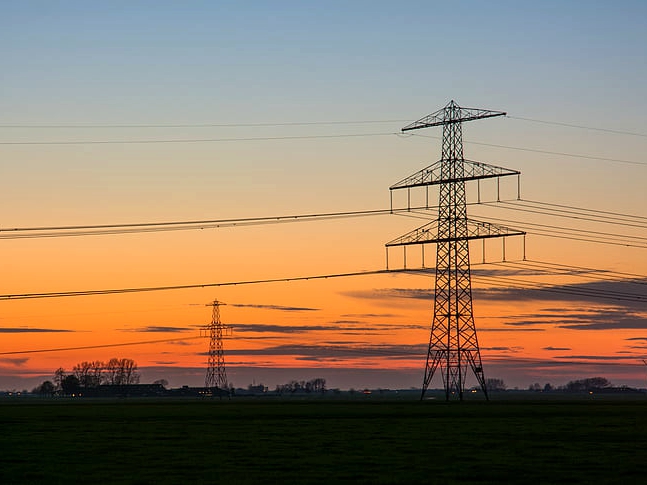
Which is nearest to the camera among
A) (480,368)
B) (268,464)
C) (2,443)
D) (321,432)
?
(268,464)

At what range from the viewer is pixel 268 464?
44000 mm

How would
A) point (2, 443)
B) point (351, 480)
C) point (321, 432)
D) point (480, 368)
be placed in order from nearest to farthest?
point (351, 480) → point (2, 443) → point (321, 432) → point (480, 368)

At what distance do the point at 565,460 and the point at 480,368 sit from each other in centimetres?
6434

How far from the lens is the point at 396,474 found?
130 feet

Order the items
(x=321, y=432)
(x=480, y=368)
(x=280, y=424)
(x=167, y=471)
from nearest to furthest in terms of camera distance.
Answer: (x=167, y=471)
(x=321, y=432)
(x=280, y=424)
(x=480, y=368)

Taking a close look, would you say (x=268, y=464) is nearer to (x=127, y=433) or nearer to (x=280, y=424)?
(x=127, y=433)

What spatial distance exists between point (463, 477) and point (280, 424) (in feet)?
139

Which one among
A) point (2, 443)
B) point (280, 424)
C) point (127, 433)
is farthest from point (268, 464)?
point (280, 424)

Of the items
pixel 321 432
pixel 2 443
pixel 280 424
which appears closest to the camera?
pixel 2 443

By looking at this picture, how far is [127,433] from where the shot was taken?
Answer: 221 feet

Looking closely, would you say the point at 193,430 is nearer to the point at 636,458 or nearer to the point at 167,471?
the point at 167,471

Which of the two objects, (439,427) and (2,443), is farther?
(439,427)

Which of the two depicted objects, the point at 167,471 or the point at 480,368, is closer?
the point at 167,471

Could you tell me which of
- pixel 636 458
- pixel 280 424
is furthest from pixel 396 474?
pixel 280 424
